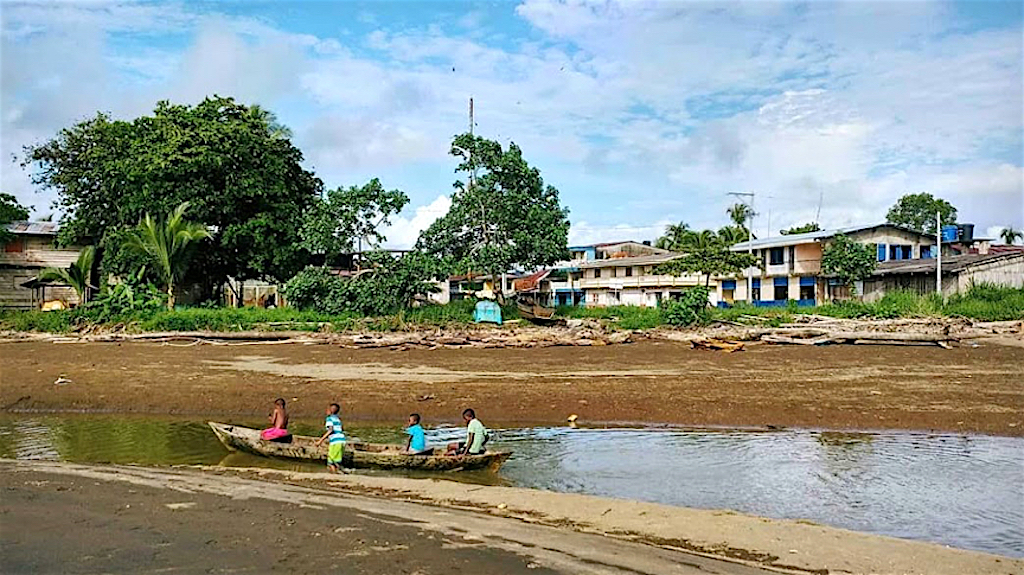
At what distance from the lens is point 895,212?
8356 centimetres

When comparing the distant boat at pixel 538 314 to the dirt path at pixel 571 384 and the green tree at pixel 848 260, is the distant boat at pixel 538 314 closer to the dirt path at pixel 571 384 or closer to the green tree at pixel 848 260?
the dirt path at pixel 571 384

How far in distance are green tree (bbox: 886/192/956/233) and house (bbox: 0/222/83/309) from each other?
6905 cm

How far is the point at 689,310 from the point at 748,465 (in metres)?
18.6

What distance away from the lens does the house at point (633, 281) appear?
60.8 m

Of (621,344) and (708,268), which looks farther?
(708,268)

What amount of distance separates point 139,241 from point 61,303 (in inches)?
330

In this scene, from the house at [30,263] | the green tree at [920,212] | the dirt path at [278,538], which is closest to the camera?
the dirt path at [278,538]

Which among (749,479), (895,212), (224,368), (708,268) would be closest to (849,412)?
(749,479)

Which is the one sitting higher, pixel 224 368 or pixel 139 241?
pixel 139 241

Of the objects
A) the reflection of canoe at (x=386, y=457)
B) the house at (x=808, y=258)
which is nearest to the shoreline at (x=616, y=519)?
the reflection of canoe at (x=386, y=457)

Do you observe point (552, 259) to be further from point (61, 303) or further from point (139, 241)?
point (61, 303)

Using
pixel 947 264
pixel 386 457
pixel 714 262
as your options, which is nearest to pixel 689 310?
pixel 714 262

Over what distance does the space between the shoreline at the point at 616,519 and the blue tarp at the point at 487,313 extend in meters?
21.4

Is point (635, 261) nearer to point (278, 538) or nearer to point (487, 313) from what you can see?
point (487, 313)
